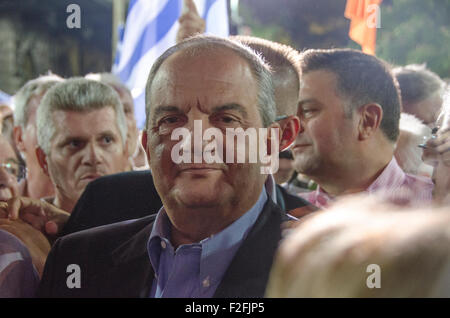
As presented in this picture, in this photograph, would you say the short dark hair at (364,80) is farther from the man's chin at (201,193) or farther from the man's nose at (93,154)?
the man's nose at (93,154)

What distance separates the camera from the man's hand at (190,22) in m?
2.03

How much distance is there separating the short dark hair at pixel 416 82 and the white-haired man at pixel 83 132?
102 centimetres

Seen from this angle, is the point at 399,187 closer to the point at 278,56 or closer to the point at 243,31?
the point at 278,56

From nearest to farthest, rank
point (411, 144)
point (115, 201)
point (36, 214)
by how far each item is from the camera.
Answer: point (411, 144), point (115, 201), point (36, 214)

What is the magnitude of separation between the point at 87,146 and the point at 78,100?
18 cm

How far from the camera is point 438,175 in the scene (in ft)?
6.07

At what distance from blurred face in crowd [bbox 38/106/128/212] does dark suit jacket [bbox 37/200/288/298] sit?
238 mm

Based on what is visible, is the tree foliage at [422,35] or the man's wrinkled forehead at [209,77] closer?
the man's wrinkled forehead at [209,77]

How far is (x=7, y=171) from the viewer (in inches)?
85.6

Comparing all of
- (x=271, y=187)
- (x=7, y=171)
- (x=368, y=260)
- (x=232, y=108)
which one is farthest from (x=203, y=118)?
(x=368, y=260)

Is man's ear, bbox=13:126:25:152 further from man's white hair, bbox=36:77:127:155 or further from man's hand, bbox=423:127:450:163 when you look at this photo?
man's hand, bbox=423:127:450:163

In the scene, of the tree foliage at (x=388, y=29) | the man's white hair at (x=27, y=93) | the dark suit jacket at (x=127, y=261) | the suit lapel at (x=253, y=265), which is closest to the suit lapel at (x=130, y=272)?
the dark suit jacket at (x=127, y=261)

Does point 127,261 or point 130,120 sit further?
point 130,120

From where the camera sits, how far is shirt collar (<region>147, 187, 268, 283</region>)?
1772 mm
